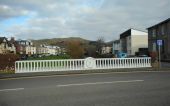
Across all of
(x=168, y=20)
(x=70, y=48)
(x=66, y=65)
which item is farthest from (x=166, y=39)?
(x=66, y=65)

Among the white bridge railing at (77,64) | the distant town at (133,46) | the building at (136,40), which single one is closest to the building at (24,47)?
the distant town at (133,46)

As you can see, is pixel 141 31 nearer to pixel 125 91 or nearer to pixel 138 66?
pixel 138 66

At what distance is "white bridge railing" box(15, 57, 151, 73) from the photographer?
20656mm

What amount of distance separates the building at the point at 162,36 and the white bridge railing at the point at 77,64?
34716 millimetres

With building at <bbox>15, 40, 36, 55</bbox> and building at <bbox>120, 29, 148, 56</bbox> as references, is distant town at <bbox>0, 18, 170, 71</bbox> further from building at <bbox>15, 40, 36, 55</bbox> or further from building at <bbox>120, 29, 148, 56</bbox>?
building at <bbox>15, 40, 36, 55</bbox>

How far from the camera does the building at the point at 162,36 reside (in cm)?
5859

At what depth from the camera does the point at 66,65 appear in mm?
21547

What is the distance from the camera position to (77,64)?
21922 mm

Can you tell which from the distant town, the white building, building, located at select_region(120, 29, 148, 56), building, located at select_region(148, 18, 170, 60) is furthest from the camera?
the white building

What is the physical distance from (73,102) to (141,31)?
89.7m

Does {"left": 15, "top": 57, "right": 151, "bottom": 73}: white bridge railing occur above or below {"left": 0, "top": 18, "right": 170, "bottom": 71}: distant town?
below

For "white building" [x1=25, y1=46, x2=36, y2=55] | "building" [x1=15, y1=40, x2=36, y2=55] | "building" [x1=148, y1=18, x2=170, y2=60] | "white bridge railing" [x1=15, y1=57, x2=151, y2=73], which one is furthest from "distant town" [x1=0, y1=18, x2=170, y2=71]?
"white building" [x1=25, y1=46, x2=36, y2=55]

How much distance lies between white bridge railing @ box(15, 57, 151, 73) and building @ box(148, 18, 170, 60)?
34716 millimetres

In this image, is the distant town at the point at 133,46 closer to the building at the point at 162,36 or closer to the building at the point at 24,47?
the building at the point at 162,36
